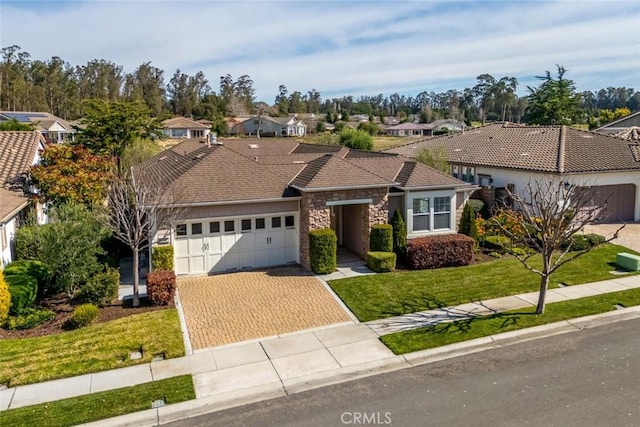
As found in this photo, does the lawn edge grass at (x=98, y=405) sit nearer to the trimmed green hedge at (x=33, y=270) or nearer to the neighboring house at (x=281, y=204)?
the trimmed green hedge at (x=33, y=270)

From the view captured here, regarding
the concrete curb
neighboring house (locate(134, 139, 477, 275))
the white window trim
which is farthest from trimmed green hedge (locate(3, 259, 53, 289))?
the white window trim

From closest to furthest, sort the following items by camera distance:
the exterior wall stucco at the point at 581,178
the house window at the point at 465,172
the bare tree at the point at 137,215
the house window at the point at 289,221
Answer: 1. the bare tree at the point at 137,215
2. the house window at the point at 289,221
3. the exterior wall stucco at the point at 581,178
4. the house window at the point at 465,172

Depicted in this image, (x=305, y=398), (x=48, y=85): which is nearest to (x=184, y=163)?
(x=305, y=398)

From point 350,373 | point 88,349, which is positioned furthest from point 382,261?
point 88,349

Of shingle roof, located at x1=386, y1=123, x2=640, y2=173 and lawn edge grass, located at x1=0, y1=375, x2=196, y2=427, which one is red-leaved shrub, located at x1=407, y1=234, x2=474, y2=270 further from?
lawn edge grass, located at x1=0, y1=375, x2=196, y2=427

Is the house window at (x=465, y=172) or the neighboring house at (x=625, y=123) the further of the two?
the neighboring house at (x=625, y=123)

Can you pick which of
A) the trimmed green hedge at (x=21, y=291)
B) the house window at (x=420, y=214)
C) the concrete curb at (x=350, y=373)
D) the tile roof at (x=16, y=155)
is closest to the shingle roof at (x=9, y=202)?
the tile roof at (x=16, y=155)
